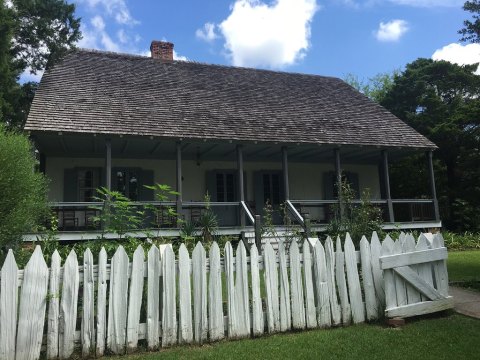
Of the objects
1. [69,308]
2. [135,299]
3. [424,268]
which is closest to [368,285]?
[424,268]

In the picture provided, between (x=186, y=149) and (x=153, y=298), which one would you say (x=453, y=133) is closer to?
(x=186, y=149)

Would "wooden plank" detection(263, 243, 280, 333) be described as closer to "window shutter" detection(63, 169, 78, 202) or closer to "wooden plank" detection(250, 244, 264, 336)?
"wooden plank" detection(250, 244, 264, 336)

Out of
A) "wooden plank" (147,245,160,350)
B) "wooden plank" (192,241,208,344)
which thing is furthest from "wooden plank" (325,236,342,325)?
"wooden plank" (147,245,160,350)

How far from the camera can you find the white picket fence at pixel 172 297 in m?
4.54

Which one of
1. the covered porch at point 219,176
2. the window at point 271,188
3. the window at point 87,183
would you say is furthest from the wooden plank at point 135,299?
the window at point 271,188

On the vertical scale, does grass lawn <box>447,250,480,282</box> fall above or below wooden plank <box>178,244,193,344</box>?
below

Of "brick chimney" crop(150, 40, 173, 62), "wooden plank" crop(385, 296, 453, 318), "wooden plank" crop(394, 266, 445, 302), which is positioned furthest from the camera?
"brick chimney" crop(150, 40, 173, 62)

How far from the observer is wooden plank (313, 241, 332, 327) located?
221 inches

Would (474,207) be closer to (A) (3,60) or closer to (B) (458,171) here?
(B) (458,171)

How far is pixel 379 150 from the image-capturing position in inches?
685

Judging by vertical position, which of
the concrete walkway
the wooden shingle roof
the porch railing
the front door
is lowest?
the concrete walkway

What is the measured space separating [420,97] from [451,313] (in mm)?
26610

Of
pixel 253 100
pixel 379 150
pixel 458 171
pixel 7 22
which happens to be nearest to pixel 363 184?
pixel 379 150

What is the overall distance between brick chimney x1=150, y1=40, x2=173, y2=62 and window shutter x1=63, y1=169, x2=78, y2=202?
8349mm
